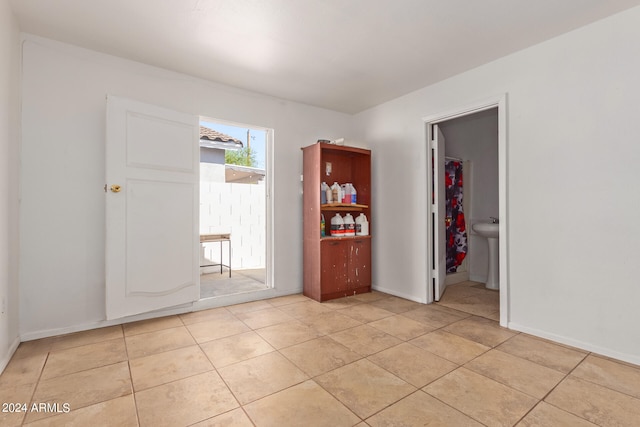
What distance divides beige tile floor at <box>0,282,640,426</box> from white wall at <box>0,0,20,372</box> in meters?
0.24

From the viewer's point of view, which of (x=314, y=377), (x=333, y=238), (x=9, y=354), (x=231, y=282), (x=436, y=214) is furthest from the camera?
(x=231, y=282)

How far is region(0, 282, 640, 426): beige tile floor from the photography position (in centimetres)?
154

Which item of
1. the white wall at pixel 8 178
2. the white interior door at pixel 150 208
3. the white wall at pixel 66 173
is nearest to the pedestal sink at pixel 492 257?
the white interior door at pixel 150 208

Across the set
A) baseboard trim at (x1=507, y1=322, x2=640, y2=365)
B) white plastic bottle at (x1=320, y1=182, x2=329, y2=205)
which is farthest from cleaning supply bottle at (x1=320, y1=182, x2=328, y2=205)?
baseboard trim at (x1=507, y1=322, x2=640, y2=365)

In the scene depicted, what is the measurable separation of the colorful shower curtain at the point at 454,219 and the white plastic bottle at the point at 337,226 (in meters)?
1.64

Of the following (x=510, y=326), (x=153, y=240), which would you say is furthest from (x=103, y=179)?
(x=510, y=326)

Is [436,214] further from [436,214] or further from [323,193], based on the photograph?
[323,193]

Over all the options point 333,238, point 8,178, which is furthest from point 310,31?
point 8,178

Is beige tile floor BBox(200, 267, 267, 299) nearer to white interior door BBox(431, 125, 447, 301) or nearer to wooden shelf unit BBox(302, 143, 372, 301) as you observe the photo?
wooden shelf unit BBox(302, 143, 372, 301)

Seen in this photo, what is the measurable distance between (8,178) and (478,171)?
17.1 ft

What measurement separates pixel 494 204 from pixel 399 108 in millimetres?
2052

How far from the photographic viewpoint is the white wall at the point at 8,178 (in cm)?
200

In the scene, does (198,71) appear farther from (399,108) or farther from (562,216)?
(562,216)

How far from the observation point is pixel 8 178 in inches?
86.4
